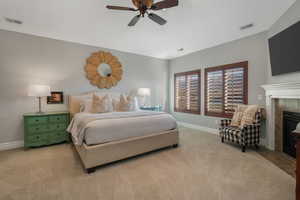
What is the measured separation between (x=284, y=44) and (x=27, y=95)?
5874 millimetres

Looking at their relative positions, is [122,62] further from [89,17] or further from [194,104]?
[194,104]

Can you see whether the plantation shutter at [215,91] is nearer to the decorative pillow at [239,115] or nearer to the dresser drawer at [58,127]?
the decorative pillow at [239,115]

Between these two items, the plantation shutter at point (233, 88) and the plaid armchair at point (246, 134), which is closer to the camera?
the plaid armchair at point (246, 134)

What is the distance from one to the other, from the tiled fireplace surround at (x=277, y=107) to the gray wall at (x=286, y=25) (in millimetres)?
190

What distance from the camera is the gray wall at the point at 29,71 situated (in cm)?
337

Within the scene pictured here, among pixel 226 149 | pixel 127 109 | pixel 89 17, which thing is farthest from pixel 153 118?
pixel 89 17

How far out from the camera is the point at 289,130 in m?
2.91

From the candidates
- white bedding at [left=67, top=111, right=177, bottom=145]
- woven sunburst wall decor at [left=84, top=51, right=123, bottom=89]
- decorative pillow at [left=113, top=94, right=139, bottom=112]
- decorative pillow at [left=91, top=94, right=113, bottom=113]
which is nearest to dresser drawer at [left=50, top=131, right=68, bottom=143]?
decorative pillow at [left=91, top=94, right=113, bottom=113]

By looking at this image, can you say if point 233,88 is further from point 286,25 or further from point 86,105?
point 86,105

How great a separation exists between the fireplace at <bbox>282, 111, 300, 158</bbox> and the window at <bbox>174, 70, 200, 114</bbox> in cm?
237

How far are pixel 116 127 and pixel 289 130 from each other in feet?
11.7

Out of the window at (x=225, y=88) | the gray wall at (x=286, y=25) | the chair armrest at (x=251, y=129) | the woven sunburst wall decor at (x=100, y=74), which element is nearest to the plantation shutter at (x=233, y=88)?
the window at (x=225, y=88)

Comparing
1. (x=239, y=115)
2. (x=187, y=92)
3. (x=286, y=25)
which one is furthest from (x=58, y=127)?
(x=286, y=25)

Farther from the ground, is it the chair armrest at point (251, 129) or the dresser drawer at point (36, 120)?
the dresser drawer at point (36, 120)
